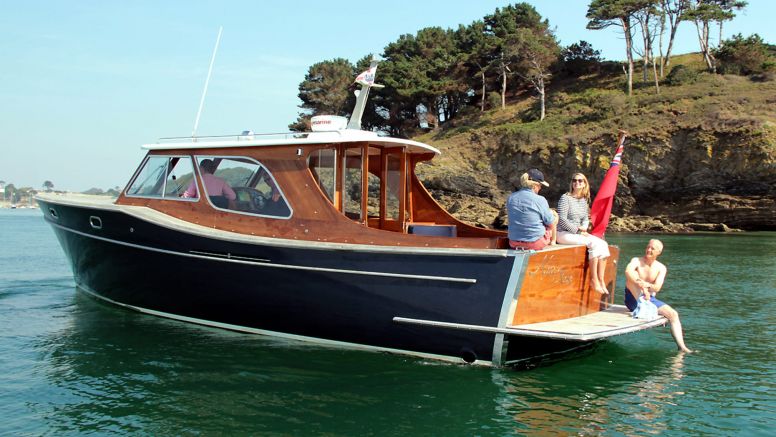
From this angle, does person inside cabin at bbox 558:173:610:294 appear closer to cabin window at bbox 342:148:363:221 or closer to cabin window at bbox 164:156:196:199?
cabin window at bbox 342:148:363:221

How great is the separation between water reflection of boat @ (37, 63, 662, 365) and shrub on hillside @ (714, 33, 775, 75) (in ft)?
146

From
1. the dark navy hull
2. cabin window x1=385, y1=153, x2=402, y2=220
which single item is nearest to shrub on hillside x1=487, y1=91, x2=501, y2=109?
cabin window x1=385, y1=153, x2=402, y2=220

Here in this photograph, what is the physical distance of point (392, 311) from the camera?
7348mm

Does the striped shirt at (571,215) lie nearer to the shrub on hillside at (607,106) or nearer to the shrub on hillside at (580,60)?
the shrub on hillside at (607,106)

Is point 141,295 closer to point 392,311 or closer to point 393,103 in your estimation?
point 392,311

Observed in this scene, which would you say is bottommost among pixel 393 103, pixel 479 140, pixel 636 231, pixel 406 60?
pixel 636 231

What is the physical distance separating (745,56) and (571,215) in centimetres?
4632

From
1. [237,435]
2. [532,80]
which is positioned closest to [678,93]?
[532,80]

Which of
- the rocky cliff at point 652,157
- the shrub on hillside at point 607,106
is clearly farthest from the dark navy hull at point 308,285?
the shrub on hillside at point 607,106

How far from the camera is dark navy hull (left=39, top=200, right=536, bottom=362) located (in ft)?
23.0

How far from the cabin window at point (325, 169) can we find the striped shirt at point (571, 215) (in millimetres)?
2826

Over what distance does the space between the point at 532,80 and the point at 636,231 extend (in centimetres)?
1981

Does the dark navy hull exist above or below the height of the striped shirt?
below

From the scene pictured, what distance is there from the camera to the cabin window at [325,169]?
8219mm
